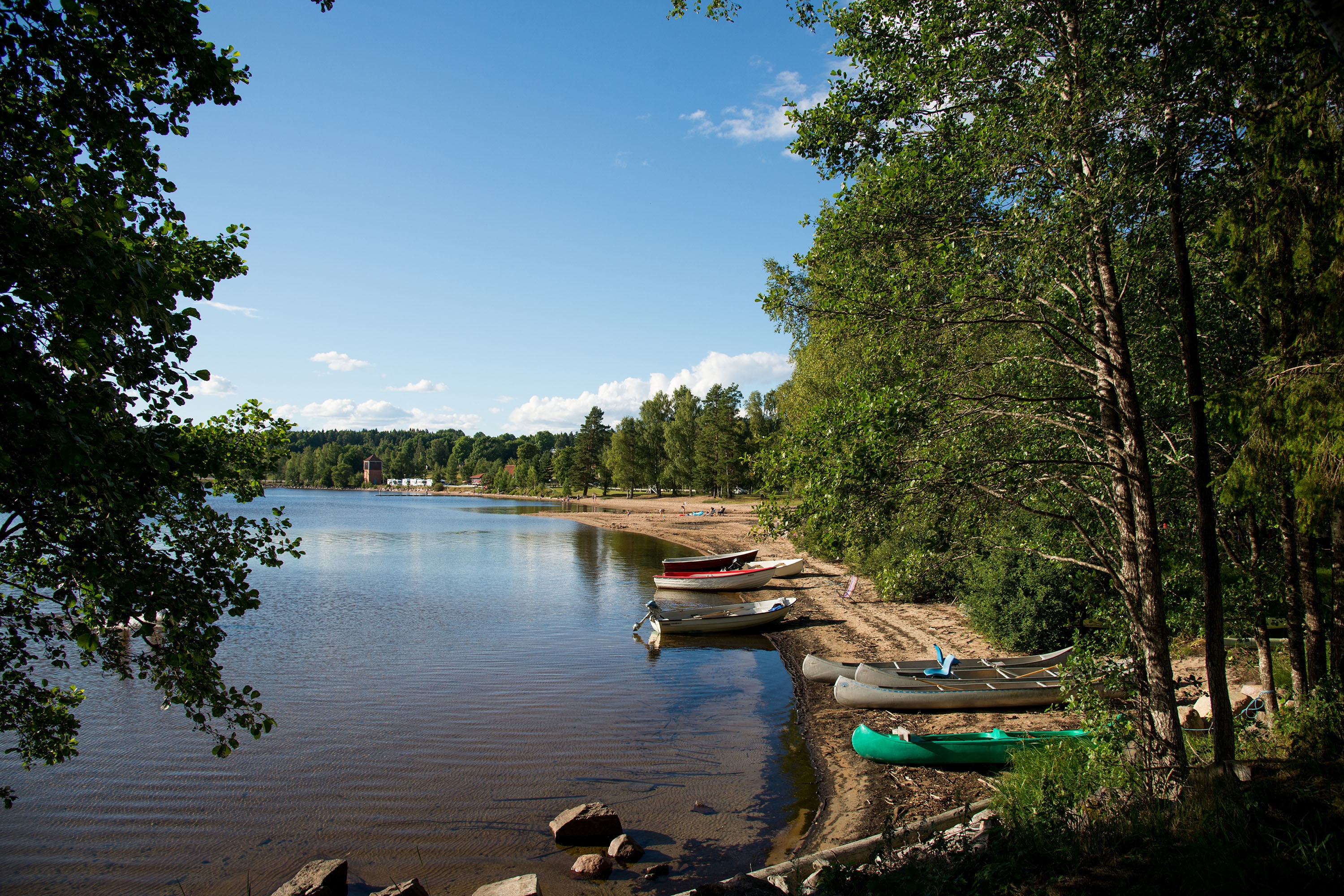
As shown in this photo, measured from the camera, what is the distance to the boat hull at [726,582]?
97.5 feet

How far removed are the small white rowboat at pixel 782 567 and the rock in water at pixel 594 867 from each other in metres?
21.5

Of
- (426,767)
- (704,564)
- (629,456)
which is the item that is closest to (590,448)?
(629,456)

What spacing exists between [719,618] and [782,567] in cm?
872

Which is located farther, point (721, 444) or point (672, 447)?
point (672, 447)

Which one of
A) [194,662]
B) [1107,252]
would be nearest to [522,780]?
[194,662]

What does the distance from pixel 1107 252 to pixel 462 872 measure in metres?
10.1

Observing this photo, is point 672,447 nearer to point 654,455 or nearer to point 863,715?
point 654,455

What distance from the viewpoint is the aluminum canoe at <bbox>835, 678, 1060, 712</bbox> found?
12.7 m

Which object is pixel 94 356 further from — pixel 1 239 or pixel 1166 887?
pixel 1166 887

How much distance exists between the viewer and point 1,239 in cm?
394

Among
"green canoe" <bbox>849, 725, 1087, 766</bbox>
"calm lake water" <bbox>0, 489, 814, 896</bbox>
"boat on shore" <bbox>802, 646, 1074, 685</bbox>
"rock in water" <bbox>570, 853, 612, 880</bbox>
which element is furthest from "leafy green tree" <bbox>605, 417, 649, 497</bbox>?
"rock in water" <bbox>570, 853, 612, 880</bbox>

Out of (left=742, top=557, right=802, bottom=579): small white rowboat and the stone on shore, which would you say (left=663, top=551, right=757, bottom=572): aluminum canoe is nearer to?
(left=742, top=557, right=802, bottom=579): small white rowboat

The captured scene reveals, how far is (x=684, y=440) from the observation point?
86.9 meters

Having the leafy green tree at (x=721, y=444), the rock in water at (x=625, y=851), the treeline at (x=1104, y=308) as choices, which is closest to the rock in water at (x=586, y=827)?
the rock in water at (x=625, y=851)
